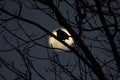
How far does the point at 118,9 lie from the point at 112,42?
0.71 metres

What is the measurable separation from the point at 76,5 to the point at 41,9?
0.61 m

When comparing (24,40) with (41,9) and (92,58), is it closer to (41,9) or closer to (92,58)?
(41,9)

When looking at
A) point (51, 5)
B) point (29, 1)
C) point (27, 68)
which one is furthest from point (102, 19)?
point (27, 68)

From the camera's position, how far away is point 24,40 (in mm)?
3850

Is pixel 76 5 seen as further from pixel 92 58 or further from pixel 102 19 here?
pixel 92 58

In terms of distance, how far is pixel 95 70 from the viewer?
3.41m

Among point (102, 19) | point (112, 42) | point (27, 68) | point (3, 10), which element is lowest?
point (27, 68)

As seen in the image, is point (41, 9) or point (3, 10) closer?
point (3, 10)

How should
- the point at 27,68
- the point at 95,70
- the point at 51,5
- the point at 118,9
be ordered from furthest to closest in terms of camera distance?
the point at 27,68
the point at 118,9
the point at 51,5
the point at 95,70

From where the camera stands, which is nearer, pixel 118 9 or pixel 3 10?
pixel 3 10

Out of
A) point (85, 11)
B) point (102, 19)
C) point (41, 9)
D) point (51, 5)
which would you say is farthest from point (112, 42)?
point (41, 9)

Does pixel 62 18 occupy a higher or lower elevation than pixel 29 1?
lower

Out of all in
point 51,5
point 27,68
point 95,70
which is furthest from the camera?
point 27,68

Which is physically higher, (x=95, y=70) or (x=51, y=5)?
(x=51, y=5)
